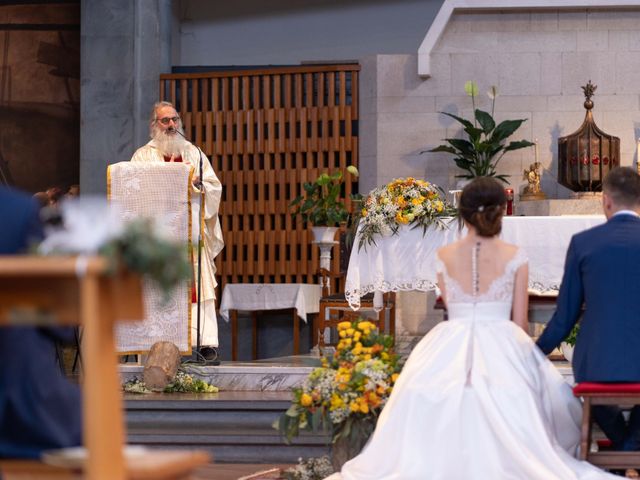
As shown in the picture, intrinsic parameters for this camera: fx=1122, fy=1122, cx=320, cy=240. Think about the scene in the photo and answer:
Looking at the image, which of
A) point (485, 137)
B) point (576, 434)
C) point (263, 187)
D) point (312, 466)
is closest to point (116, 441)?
point (576, 434)

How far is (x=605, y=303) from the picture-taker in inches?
180

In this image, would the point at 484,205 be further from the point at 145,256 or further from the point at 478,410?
the point at 145,256

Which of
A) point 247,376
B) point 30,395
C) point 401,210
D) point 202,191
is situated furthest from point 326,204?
point 30,395

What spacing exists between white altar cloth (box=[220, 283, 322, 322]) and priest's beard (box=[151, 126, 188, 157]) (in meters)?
2.42

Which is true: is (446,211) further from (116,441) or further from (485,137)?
(116,441)

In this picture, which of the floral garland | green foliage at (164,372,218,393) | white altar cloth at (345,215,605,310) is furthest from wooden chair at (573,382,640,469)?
green foliage at (164,372,218,393)

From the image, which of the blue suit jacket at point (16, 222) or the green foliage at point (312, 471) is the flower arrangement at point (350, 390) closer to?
the green foliage at point (312, 471)

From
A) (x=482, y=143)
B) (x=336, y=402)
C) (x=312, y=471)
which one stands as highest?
(x=482, y=143)

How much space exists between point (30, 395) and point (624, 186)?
2731mm

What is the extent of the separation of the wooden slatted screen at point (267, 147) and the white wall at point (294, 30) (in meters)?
1.13

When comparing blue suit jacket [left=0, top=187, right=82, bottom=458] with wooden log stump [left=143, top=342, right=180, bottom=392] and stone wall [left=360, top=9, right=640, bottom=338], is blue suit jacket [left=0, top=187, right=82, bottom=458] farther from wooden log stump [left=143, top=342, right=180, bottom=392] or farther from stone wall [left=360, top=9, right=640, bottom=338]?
stone wall [left=360, top=9, right=640, bottom=338]

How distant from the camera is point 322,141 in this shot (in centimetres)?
1105

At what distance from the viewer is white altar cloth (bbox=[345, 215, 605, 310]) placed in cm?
718

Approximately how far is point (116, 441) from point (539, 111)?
27.8ft
